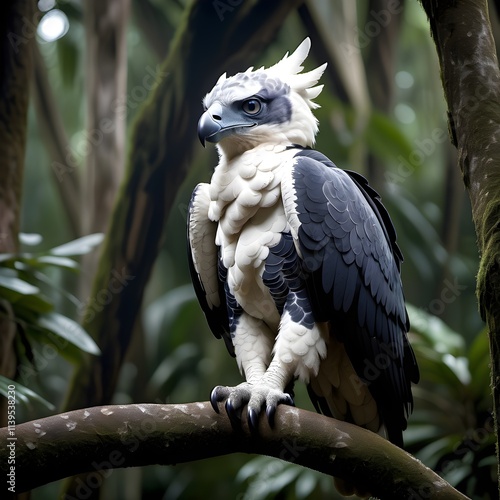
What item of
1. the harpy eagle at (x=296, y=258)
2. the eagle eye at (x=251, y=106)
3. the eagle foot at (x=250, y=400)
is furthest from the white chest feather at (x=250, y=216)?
the eagle foot at (x=250, y=400)

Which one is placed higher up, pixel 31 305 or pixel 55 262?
pixel 55 262

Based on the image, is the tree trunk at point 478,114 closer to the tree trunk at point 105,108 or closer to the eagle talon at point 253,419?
the eagle talon at point 253,419

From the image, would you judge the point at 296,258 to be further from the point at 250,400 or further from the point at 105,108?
the point at 105,108

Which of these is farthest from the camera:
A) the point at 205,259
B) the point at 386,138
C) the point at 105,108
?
the point at 386,138

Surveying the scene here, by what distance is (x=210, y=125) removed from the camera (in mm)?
2186

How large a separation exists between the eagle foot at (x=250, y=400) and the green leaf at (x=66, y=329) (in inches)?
47.7

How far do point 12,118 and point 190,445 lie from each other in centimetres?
208

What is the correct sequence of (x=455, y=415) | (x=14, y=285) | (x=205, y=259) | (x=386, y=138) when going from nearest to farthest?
1. (x=205, y=259)
2. (x=14, y=285)
3. (x=455, y=415)
4. (x=386, y=138)

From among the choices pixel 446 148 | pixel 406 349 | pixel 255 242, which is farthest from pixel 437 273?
pixel 255 242

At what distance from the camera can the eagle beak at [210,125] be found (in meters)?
2.17

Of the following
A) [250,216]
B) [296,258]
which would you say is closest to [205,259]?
[250,216]

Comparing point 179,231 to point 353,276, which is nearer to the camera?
point 353,276

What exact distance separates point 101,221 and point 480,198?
340 centimetres

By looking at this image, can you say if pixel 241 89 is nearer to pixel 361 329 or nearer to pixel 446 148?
pixel 361 329
